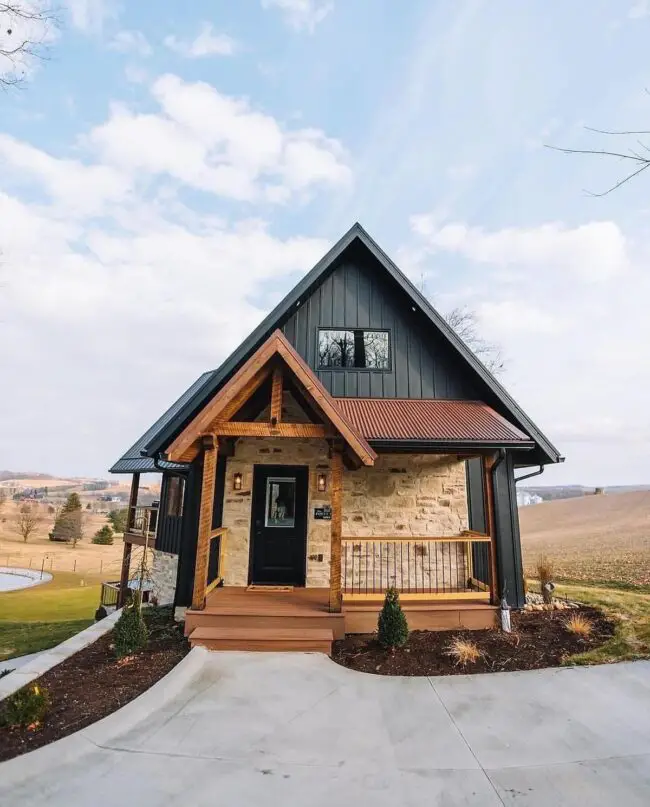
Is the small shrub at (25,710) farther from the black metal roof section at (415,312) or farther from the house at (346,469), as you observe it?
the black metal roof section at (415,312)

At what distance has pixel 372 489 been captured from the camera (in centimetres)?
814

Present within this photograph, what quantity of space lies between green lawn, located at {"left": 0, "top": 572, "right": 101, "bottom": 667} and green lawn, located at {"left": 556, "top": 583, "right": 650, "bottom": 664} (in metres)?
10.9

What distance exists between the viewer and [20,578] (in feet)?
122

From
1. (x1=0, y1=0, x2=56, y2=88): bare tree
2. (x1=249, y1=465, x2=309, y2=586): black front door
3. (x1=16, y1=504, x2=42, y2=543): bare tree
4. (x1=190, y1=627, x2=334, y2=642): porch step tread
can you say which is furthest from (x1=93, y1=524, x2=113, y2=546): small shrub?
(x1=0, y1=0, x2=56, y2=88): bare tree

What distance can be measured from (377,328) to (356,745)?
274 inches

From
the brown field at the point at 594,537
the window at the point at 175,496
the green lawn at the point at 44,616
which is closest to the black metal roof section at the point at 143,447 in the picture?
the window at the point at 175,496

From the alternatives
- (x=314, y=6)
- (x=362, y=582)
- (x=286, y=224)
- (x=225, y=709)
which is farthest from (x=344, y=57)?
(x=225, y=709)

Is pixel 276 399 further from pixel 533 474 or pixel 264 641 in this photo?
pixel 533 474

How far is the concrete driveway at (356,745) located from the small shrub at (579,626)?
1129 millimetres

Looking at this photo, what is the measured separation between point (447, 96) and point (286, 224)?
863cm

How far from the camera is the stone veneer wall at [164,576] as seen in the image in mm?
10930

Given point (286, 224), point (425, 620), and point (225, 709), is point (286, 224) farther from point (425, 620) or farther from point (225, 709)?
point (225, 709)

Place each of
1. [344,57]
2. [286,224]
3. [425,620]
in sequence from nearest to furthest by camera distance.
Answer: [425,620] < [344,57] < [286,224]

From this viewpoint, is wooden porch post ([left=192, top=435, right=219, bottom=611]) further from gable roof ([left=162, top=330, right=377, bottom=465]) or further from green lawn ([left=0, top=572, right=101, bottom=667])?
green lawn ([left=0, top=572, right=101, bottom=667])
